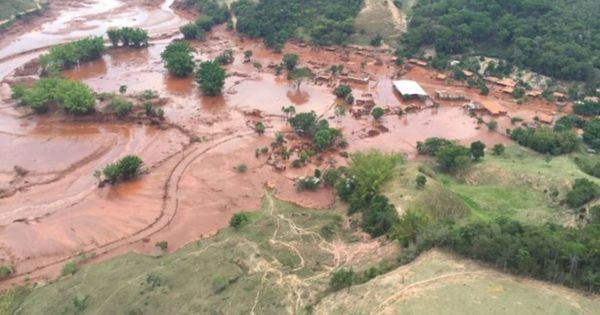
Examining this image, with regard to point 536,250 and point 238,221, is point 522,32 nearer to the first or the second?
point 238,221

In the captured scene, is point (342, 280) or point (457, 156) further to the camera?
point (457, 156)

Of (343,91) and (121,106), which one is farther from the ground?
(121,106)

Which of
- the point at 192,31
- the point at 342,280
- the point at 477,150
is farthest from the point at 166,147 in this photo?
the point at 192,31

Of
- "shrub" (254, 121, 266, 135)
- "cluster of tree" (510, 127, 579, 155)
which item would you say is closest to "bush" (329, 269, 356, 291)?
"shrub" (254, 121, 266, 135)

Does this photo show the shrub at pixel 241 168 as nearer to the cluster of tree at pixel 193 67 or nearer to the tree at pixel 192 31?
the cluster of tree at pixel 193 67

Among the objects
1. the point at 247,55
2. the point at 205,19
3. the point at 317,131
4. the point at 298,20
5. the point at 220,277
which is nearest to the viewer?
the point at 220,277

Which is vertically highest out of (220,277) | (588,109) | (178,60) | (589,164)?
(178,60)

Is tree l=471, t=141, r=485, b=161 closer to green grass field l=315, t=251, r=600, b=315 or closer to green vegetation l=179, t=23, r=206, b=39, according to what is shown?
green grass field l=315, t=251, r=600, b=315

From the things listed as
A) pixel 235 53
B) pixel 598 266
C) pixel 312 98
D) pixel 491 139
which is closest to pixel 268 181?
pixel 312 98
